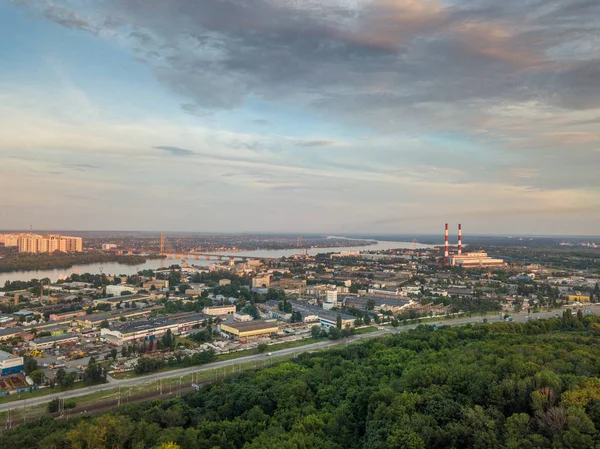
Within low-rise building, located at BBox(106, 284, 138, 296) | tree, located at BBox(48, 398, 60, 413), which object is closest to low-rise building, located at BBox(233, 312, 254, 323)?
low-rise building, located at BBox(106, 284, 138, 296)

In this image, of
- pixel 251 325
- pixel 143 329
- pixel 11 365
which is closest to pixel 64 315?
pixel 143 329

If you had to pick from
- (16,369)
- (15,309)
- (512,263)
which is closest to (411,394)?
(16,369)

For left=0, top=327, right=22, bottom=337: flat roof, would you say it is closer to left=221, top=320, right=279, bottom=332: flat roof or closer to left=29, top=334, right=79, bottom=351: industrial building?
left=29, top=334, right=79, bottom=351: industrial building

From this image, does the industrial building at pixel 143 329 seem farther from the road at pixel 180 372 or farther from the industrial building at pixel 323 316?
the industrial building at pixel 323 316

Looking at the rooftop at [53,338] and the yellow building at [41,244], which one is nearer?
the rooftop at [53,338]

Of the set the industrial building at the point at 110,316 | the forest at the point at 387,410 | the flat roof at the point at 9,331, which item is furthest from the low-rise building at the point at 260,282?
the forest at the point at 387,410

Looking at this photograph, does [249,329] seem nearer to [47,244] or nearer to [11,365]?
[11,365]
